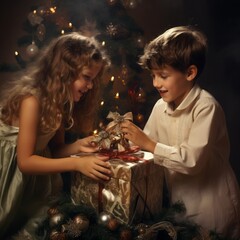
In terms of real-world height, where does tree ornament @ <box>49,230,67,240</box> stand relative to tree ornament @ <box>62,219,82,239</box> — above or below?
below

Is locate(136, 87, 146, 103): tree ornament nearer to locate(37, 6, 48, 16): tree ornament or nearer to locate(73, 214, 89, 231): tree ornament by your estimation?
locate(37, 6, 48, 16): tree ornament

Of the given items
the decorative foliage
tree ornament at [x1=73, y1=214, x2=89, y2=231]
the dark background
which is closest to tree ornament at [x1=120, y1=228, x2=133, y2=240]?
the decorative foliage

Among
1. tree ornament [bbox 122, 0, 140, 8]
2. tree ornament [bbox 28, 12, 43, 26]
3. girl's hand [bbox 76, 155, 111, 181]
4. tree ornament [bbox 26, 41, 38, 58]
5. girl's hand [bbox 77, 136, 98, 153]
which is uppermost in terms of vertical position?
tree ornament [bbox 122, 0, 140, 8]

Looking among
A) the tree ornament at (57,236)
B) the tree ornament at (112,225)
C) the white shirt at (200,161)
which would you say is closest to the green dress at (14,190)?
the tree ornament at (57,236)

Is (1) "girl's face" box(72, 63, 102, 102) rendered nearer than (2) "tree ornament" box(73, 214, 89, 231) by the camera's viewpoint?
No

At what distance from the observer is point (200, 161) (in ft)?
3.46

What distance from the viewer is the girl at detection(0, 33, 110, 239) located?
111cm

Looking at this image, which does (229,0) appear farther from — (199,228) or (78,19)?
(199,228)

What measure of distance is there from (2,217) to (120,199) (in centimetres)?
41

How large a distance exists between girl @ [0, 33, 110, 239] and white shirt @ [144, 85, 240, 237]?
27 cm

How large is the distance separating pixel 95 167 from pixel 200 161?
321mm

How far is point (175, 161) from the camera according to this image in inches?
41.3

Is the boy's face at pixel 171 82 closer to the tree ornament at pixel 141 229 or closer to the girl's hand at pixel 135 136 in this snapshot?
the girl's hand at pixel 135 136

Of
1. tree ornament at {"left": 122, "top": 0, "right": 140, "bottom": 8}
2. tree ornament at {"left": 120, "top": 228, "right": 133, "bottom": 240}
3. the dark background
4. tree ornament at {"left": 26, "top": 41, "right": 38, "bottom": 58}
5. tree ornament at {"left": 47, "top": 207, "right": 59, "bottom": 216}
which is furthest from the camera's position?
tree ornament at {"left": 26, "top": 41, "right": 38, "bottom": 58}
